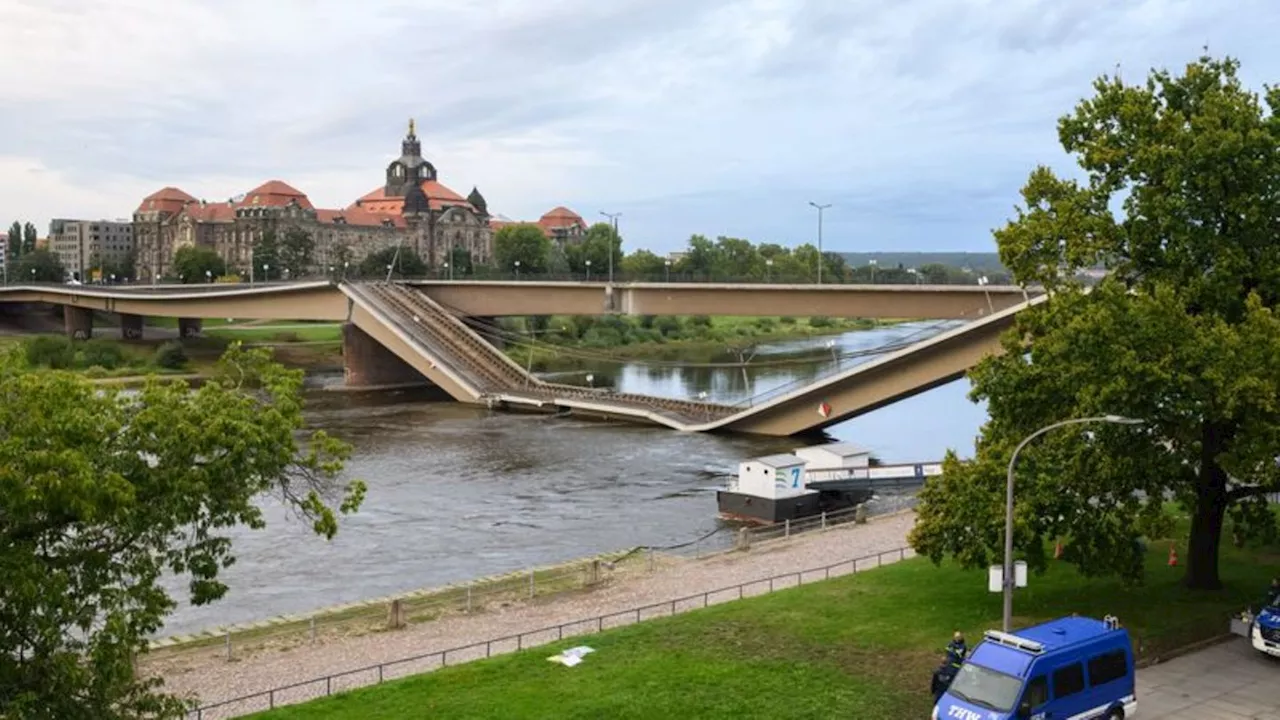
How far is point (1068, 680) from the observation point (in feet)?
65.5

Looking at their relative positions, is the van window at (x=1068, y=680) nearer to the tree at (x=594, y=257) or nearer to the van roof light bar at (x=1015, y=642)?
the van roof light bar at (x=1015, y=642)

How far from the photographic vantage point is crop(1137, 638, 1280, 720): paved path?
21297 mm

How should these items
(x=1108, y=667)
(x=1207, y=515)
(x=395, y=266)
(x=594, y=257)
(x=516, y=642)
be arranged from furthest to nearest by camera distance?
(x=594, y=257) < (x=395, y=266) < (x=1207, y=515) < (x=516, y=642) < (x=1108, y=667)

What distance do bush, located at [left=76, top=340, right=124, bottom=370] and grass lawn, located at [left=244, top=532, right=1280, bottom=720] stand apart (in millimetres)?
94493

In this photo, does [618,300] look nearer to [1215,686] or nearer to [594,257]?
[1215,686]

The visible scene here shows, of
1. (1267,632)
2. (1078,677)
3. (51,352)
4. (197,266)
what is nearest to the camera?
(1078,677)

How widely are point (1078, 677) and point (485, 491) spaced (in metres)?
36.7

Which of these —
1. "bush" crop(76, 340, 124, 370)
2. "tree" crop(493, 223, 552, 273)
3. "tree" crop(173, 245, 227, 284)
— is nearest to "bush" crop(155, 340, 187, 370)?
"bush" crop(76, 340, 124, 370)

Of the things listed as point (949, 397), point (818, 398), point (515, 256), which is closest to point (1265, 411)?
point (818, 398)

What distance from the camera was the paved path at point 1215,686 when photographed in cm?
2130

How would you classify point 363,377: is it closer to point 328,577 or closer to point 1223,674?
point 328,577

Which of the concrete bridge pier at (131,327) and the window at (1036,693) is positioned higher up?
the concrete bridge pier at (131,327)

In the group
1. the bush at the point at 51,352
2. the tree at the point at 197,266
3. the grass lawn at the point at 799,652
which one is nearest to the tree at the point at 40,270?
the tree at the point at 197,266

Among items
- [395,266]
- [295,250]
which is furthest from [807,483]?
[295,250]
